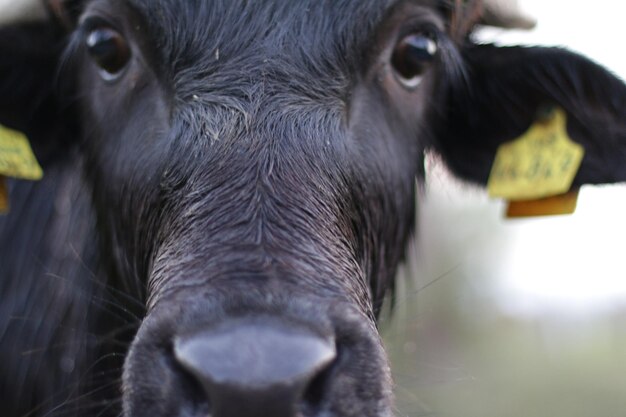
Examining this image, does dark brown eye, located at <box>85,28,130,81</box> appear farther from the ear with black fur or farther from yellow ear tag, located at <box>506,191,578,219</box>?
yellow ear tag, located at <box>506,191,578,219</box>

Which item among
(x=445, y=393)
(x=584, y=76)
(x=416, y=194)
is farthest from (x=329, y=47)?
(x=445, y=393)

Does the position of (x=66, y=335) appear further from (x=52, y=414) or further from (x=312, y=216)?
(x=312, y=216)

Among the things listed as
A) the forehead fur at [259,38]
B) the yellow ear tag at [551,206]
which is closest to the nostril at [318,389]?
the forehead fur at [259,38]

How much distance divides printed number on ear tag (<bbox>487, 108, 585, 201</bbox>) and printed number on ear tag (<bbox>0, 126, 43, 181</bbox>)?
6.32 feet

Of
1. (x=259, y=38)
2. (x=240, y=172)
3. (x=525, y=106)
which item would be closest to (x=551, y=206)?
(x=525, y=106)

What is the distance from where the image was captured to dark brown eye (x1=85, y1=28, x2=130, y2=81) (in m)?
3.27

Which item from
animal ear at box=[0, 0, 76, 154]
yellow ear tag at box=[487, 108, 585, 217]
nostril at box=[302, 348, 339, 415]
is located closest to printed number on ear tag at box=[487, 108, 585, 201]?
yellow ear tag at box=[487, 108, 585, 217]

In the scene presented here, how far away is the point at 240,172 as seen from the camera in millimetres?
2652

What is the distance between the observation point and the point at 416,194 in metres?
3.83

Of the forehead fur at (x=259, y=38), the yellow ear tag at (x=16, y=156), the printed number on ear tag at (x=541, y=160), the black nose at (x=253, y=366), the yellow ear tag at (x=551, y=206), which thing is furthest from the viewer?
the yellow ear tag at (x=551, y=206)

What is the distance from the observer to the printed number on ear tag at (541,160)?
153 inches

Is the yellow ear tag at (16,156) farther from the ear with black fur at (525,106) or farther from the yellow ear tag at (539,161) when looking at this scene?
the yellow ear tag at (539,161)

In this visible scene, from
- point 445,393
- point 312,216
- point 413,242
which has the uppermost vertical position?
point 312,216

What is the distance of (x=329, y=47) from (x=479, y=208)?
2347 cm
